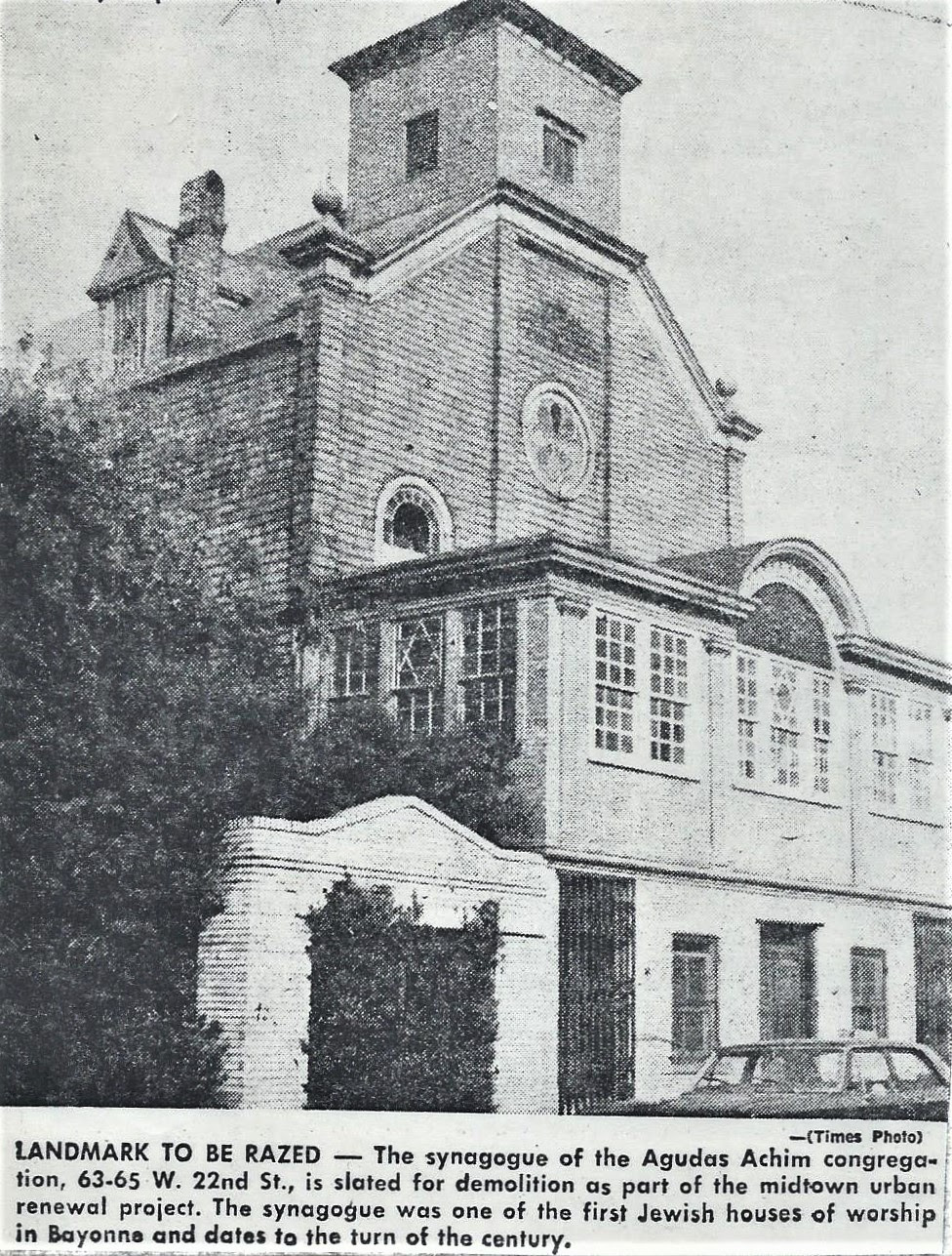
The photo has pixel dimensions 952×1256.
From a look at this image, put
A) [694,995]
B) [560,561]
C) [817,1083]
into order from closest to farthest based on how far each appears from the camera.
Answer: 1. [817,1083]
2. [560,561]
3. [694,995]

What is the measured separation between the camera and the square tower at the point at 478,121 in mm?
20484

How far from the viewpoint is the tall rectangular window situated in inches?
752

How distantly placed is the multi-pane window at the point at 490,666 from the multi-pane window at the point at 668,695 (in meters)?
1.67

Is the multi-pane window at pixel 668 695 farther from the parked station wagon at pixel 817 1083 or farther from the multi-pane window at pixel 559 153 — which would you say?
the multi-pane window at pixel 559 153

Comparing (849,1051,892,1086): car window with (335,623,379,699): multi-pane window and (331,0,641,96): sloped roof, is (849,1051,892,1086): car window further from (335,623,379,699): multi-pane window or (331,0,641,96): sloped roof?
(331,0,641,96): sloped roof

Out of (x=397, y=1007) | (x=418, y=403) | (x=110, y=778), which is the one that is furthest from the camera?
(x=418, y=403)

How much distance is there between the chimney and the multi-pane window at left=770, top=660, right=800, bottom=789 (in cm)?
745

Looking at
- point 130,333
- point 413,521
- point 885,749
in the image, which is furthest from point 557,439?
point 885,749

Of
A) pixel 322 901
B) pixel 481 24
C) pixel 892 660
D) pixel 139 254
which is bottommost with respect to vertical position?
pixel 322 901

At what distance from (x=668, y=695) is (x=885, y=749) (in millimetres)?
3935

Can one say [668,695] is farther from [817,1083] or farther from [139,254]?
[139,254]

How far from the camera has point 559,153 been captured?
21422mm

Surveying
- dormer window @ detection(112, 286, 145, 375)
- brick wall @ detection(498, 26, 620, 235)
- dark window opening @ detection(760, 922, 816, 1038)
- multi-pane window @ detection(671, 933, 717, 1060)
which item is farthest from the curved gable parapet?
dormer window @ detection(112, 286, 145, 375)

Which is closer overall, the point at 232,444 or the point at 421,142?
the point at 232,444
